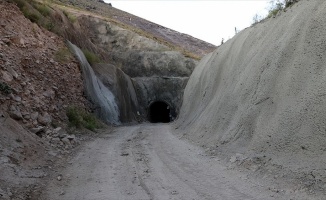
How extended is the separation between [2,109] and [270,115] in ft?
23.1

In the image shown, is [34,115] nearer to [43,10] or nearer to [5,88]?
[5,88]

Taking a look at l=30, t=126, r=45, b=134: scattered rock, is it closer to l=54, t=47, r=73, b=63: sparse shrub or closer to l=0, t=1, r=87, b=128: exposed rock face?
l=0, t=1, r=87, b=128: exposed rock face

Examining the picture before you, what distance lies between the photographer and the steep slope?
607 centimetres

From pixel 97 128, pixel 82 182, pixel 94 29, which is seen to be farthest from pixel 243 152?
pixel 94 29

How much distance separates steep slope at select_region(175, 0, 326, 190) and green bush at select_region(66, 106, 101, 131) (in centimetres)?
508

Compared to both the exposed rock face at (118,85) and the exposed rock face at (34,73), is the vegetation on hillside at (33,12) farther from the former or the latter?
the exposed rock face at (118,85)

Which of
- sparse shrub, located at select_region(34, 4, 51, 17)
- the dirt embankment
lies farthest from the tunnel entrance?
the dirt embankment

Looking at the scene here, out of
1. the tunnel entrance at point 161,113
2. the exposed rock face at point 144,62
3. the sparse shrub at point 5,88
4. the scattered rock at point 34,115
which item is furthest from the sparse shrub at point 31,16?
the tunnel entrance at point 161,113

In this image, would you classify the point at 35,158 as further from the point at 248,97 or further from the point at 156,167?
the point at 248,97

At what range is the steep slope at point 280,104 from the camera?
607 centimetres

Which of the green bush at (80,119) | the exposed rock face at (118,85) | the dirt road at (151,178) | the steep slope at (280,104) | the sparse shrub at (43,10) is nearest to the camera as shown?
the dirt road at (151,178)

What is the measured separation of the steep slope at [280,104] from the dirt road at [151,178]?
0.70 m

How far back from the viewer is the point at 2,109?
8320 mm

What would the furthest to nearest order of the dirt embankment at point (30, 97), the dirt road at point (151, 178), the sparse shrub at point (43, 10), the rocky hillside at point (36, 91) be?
the sparse shrub at point (43, 10) < the rocky hillside at point (36, 91) < the dirt embankment at point (30, 97) < the dirt road at point (151, 178)
